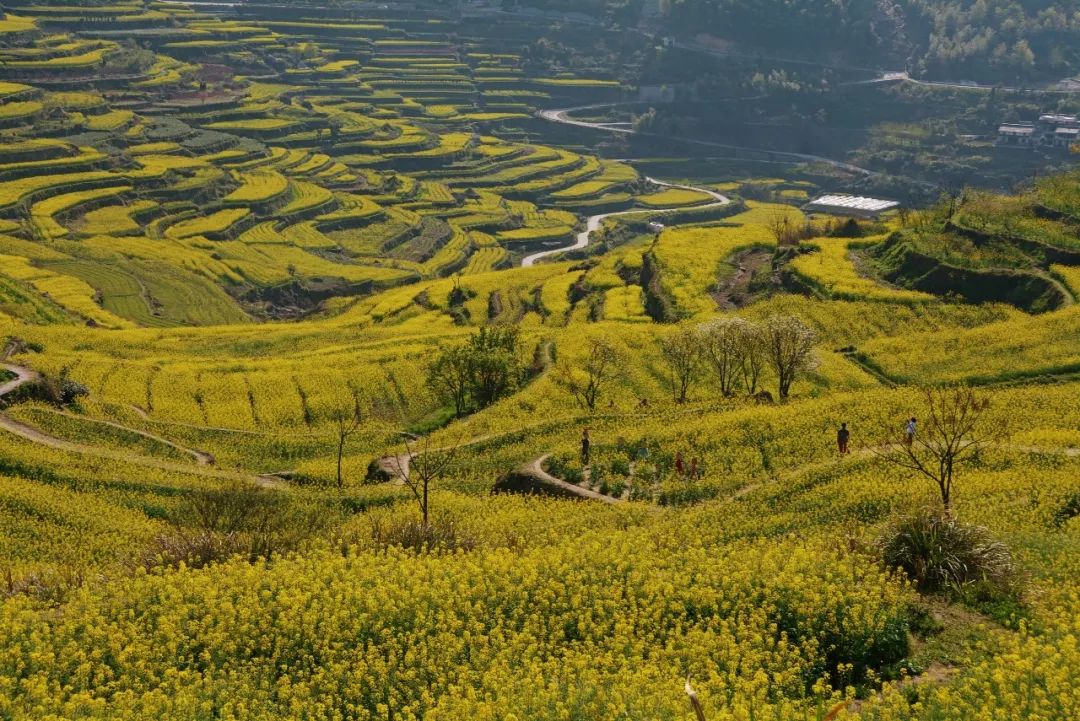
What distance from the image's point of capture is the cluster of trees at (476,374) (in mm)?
61031

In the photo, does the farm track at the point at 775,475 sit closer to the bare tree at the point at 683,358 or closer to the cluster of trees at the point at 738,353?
the cluster of trees at the point at 738,353

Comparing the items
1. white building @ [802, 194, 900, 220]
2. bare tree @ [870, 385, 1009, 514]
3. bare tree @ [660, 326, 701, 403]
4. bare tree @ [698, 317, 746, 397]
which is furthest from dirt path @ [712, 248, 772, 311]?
white building @ [802, 194, 900, 220]

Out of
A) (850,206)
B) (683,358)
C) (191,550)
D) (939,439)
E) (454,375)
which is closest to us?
(191,550)

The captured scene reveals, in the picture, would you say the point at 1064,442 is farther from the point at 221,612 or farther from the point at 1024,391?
the point at 221,612

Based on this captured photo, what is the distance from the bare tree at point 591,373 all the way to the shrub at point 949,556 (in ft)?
105

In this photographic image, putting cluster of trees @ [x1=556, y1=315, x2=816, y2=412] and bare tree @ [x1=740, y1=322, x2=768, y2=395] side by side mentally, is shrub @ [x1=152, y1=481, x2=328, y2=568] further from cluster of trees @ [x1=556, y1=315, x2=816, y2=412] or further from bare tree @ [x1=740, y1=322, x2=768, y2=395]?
bare tree @ [x1=740, y1=322, x2=768, y2=395]

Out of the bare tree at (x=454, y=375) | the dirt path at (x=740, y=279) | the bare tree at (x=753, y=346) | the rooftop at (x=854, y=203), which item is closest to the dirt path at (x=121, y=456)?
the bare tree at (x=454, y=375)

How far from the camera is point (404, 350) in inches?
2817

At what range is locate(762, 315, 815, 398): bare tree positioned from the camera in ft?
176

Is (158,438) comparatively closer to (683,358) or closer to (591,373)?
(591,373)

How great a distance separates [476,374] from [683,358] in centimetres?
1162

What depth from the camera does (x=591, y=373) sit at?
58406mm

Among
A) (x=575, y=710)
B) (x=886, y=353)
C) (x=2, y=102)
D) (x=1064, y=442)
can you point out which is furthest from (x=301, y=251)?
(x=575, y=710)

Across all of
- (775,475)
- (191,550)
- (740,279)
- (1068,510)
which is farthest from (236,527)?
(740,279)
